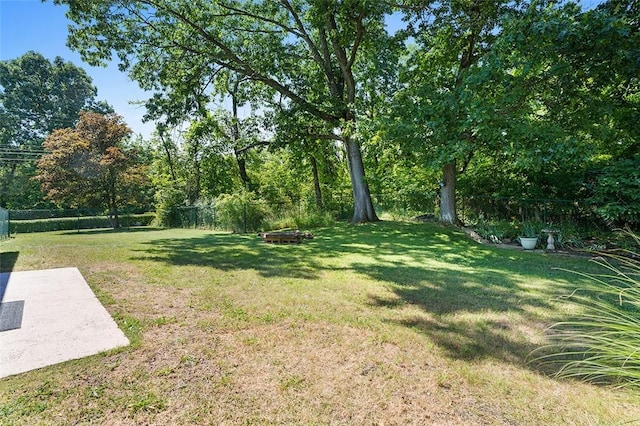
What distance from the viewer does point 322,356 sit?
2611 mm

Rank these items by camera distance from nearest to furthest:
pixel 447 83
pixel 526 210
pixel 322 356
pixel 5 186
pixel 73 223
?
1. pixel 322 356
2. pixel 526 210
3. pixel 447 83
4. pixel 73 223
5. pixel 5 186

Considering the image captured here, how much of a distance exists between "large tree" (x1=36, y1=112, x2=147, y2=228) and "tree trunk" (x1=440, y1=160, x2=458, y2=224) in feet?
58.3

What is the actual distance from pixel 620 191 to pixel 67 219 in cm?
2722

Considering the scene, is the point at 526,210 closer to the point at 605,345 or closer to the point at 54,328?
the point at 605,345

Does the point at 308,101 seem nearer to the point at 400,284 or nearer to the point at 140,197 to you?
the point at 400,284

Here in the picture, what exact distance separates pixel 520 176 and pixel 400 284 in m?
7.67

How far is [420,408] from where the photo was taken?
2006mm

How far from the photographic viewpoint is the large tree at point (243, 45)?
10516 millimetres

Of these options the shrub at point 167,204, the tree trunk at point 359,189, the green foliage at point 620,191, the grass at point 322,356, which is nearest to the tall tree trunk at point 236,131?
the shrub at point 167,204

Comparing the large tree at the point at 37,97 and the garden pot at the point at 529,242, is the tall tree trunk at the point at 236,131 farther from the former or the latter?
the large tree at the point at 37,97

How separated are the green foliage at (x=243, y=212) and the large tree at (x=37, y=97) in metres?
24.7

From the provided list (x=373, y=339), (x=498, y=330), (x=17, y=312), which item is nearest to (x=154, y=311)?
(x=17, y=312)

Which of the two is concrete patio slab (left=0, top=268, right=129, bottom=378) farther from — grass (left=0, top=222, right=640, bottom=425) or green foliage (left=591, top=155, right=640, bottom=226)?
green foliage (left=591, top=155, right=640, bottom=226)

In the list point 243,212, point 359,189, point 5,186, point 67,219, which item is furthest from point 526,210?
point 5,186
